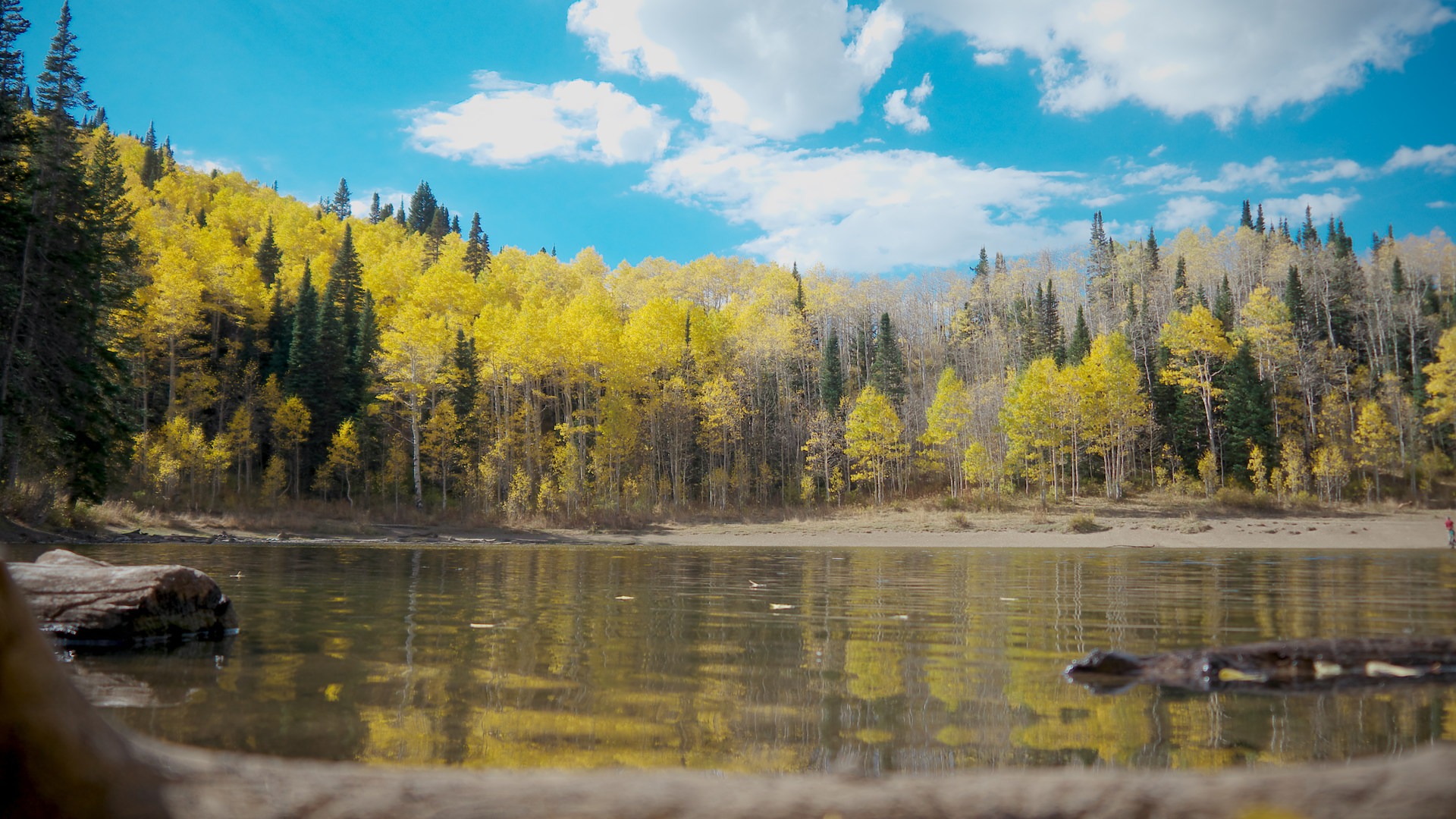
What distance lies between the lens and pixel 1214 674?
17.4 ft

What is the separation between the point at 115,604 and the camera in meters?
6.75

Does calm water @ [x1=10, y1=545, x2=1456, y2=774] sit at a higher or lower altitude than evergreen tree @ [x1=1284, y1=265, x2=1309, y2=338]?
lower

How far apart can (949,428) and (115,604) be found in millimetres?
47214

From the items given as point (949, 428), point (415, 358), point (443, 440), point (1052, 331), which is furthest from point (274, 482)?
→ point (1052, 331)

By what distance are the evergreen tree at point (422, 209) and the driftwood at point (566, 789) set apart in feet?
408

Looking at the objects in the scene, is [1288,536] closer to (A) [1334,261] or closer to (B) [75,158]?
(B) [75,158]

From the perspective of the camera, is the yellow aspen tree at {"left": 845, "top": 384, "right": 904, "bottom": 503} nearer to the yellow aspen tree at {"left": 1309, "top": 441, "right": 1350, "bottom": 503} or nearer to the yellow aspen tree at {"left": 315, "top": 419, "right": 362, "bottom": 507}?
the yellow aspen tree at {"left": 1309, "top": 441, "right": 1350, "bottom": 503}

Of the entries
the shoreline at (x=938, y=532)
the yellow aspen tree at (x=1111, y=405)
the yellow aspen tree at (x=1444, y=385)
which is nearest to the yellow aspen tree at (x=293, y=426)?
the shoreline at (x=938, y=532)

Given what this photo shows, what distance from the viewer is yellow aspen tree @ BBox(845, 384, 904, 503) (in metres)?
49.0

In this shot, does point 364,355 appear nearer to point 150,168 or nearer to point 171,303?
point 171,303

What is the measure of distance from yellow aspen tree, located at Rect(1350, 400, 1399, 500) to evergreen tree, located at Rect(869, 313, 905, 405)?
29523mm

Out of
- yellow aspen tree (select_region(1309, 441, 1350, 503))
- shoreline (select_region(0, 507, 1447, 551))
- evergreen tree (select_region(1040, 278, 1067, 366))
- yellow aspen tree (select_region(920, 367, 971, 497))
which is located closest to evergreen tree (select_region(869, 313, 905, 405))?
yellow aspen tree (select_region(920, 367, 971, 497))

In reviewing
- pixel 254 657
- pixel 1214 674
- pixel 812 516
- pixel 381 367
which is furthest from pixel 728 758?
pixel 381 367

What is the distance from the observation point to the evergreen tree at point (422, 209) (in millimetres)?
117000
